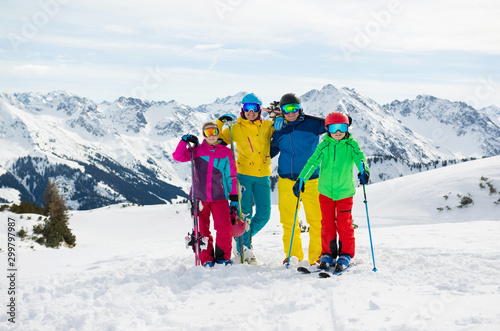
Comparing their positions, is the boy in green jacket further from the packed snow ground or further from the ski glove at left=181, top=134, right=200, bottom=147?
the ski glove at left=181, top=134, right=200, bottom=147

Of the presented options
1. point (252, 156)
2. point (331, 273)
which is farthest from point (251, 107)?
point (331, 273)

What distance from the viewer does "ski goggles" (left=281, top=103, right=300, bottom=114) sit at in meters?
7.23

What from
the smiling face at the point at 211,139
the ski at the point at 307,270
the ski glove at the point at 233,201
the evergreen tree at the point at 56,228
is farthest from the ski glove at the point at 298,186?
the evergreen tree at the point at 56,228

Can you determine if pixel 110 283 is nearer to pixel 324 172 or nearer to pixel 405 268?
pixel 324 172

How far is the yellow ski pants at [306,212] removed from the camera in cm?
730

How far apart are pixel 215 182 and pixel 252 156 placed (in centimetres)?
93

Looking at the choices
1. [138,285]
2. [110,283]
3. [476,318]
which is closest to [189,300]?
[138,285]

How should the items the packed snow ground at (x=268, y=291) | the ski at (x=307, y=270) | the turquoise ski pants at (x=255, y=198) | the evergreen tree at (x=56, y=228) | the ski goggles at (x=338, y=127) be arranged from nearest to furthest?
the packed snow ground at (x=268, y=291)
the ski at (x=307, y=270)
the ski goggles at (x=338, y=127)
the turquoise ski pants at (x=255, y=198)
the evergreen tree at (x=56, y=228)

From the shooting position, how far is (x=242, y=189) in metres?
7.77

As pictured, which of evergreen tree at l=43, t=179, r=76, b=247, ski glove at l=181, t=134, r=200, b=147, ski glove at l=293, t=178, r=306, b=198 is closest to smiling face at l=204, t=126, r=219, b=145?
ski glove at l=181, t=134, r=200, b=147

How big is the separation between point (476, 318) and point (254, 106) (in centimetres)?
509

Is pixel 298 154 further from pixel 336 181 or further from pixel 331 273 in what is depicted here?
pixel 331 273

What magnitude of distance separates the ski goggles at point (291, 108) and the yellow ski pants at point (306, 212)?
4.45ft

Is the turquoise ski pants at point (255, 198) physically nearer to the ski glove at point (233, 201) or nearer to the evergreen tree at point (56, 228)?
the ski glove at point (233, 201)
